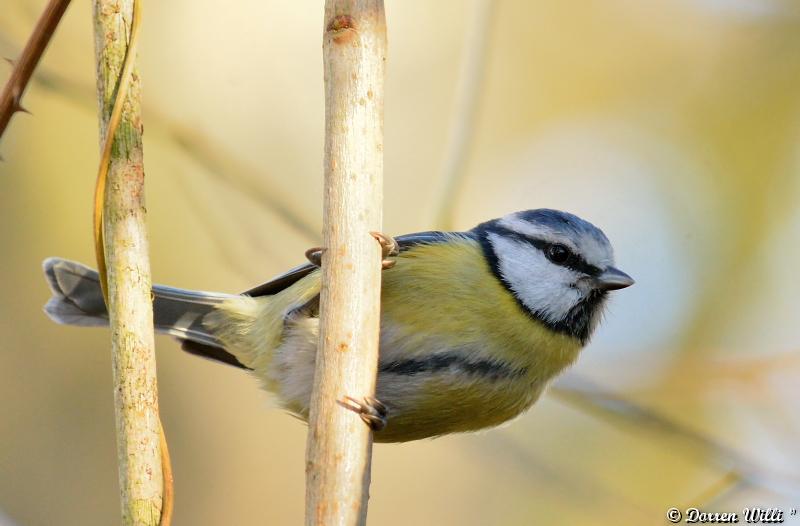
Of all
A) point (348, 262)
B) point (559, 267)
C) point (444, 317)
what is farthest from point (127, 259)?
point (559, 267)

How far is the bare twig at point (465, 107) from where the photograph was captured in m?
2.74

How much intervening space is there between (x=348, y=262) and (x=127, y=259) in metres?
0.33

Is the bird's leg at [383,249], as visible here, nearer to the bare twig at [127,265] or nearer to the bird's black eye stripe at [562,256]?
the bare twig at [127,265]

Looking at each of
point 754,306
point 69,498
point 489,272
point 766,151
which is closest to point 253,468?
point 69,498

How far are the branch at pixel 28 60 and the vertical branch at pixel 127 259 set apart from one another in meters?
0.09

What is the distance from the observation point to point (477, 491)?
128 inches

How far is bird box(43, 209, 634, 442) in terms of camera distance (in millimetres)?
1931

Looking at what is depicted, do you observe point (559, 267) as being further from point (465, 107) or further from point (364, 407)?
point (364, 407)

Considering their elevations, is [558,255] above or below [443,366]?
above

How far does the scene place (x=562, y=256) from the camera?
221 cm

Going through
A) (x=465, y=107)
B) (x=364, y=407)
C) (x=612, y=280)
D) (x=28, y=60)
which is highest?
(x=465, y=107)

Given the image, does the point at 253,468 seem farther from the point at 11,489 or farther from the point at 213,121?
the point at 213,121

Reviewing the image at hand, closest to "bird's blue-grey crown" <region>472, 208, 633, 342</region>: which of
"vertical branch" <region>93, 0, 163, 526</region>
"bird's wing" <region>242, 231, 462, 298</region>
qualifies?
"bird's wing" <region>242, 231, 462, 298</region>

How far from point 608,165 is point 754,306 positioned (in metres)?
0.92
